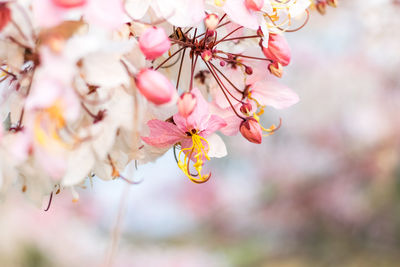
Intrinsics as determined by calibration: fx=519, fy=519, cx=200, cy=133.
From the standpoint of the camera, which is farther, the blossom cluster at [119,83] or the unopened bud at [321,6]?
the unopened bud at [321,6]

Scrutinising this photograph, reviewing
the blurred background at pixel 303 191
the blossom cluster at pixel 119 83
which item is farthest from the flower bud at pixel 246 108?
the blurred background at pixel 303 191

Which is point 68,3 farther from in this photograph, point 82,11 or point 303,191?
point 303,191

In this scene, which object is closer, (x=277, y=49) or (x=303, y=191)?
(x=277, y=49)

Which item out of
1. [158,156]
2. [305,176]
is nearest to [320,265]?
[305,176]

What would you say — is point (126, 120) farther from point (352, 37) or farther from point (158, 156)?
point (352, 37)

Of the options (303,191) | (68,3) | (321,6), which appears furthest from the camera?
(303,191)

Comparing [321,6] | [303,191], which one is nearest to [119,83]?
[321,6]

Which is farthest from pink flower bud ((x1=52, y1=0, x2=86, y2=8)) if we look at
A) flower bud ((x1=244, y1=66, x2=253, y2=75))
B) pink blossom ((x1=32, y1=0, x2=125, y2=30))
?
flower bud ((x1=244, y1=66, x2=253, y2=75))

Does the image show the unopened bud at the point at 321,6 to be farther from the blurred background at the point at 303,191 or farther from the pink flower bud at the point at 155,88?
the blurred background at the point at 303,191
